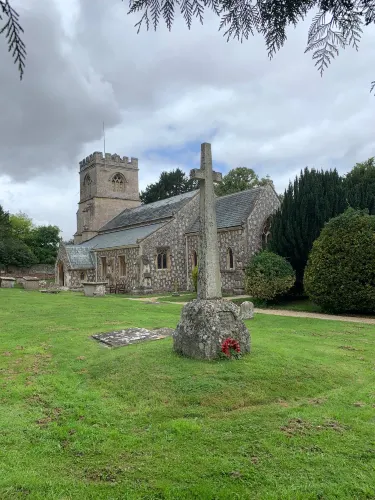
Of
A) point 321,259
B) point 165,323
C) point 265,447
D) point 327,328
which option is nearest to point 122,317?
point 165,323

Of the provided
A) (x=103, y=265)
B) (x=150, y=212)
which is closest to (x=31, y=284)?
(x=103, y=265)

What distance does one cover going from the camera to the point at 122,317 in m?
12.8

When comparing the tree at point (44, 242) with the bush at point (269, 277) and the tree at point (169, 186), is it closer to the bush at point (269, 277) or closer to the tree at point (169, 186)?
the tree at point (169, 186)

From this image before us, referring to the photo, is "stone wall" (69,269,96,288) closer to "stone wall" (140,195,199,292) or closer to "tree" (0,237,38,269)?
"stone wall" (140,195,199,292)

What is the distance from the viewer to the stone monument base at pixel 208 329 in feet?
20.9

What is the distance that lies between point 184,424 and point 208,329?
2245 millimetres

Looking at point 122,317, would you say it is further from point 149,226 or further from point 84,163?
point 84,163

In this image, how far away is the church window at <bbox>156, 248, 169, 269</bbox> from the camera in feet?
87.6

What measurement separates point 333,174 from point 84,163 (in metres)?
27.6

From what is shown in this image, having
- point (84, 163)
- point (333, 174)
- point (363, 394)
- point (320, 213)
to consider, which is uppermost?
point (84, 163)

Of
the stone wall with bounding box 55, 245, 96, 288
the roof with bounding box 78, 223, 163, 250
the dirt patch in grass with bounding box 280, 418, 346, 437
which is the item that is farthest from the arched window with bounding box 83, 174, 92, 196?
the dirt patch in grass with bounding box 280, 418, 346, 437

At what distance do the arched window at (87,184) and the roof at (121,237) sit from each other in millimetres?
6191

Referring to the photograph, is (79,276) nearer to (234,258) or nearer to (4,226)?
(234,258)

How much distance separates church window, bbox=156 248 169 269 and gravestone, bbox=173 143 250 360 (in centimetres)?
1945
